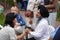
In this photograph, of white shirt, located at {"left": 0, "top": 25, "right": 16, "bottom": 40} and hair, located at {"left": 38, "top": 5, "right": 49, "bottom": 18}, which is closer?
white shirt, located at {"left": 0, "top": 25, "right": 16, "bottom": 40}

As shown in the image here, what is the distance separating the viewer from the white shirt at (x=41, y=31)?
6062 millimetres

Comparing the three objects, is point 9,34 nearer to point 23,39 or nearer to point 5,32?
point 5,32

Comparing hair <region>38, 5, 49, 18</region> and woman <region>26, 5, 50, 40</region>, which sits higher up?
hair <region>38, 5, 49, 18</region>

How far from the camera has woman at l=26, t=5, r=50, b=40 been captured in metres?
6.07

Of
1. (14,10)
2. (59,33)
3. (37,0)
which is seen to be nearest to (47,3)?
(37,0)

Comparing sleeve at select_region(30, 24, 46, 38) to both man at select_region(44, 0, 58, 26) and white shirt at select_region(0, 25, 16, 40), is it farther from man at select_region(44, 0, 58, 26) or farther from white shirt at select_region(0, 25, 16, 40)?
man at select_region(44, 0, 58, 26)

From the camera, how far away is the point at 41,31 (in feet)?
19.9

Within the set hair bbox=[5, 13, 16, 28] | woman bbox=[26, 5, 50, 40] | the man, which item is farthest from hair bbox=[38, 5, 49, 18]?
the man

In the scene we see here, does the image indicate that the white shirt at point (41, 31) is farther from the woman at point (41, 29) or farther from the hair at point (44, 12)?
the hair at point (44, 12)

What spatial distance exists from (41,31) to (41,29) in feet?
0.14

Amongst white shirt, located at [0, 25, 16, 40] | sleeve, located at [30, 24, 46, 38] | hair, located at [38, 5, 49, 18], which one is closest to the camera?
white shirt, located at [0, 25, 16, 40]

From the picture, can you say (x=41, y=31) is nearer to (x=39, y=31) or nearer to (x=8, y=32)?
(x=39, y=31)

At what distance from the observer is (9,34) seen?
5.45 m

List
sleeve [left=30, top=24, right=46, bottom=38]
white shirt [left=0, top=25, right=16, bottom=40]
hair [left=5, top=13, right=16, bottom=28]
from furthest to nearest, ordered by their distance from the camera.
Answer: sleeve [left=30, top=24, right=46, bottom=38]
hair [left=5, top=13, right=16, bottom=28]
white shirt [left=0, top=25, right=16, bottom=40]
